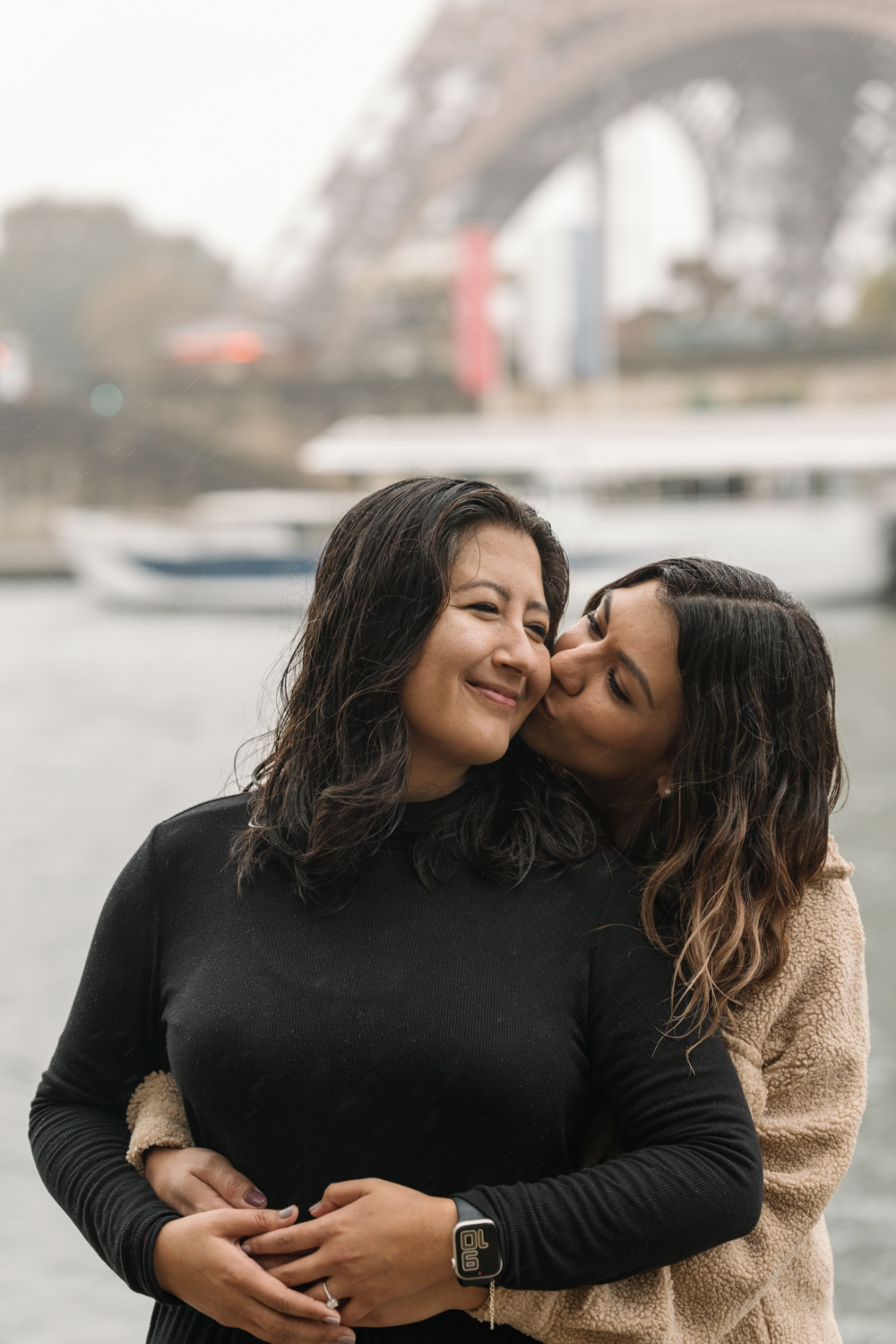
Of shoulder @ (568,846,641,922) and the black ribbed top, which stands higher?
shoulder @ (568,846,641,922)

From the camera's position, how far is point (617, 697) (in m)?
1.16

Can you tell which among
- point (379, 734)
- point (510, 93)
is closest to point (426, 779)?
point (379, 734)

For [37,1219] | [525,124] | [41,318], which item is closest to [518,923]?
[37,1219]

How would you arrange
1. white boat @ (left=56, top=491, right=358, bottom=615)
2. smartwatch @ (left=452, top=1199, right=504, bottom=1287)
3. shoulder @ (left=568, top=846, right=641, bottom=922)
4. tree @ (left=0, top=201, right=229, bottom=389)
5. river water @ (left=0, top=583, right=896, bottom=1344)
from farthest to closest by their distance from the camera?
tree @ (left=0, top=201, right=229, bottom=389)
white boat @ (left=56, top=491, right=358, bottom=615)
river water @ (left=0, top=583, right=896, bottom=1344)
shoulder @ (left=568, top=846, right=641, bottom=922)
smartwatch @ (left=452, top=1199, right=504, bottom=1287)

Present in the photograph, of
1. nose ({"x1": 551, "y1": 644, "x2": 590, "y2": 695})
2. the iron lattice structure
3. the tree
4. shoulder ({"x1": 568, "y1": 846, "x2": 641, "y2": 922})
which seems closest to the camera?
shoulder ({"x1": 568, "y1": 846, "x2": 641, "y2": 922})

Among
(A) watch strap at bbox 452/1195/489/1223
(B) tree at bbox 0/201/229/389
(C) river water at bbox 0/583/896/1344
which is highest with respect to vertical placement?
(B) tree at bbox 0/201/229/389

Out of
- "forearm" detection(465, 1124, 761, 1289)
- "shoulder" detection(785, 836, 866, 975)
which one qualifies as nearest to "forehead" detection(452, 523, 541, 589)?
"shoulder" detection(785, 836, 866, 975)

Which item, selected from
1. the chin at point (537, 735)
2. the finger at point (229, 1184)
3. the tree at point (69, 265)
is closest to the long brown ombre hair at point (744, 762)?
the chin at point (537, 735)

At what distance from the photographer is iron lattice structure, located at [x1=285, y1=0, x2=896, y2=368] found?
65.5 feet

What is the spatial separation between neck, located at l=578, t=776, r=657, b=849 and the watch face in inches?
14.1

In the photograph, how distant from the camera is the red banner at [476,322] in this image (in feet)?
73.7

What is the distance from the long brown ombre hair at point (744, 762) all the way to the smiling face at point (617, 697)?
0.02 m

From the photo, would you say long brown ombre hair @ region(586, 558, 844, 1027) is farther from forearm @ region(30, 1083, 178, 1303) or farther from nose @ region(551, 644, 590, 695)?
forearm @ region(30, 1083, 178, 1303)

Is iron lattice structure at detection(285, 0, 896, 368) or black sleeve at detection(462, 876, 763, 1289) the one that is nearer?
black sleeve at detection(462, 876, 763, 1289)
